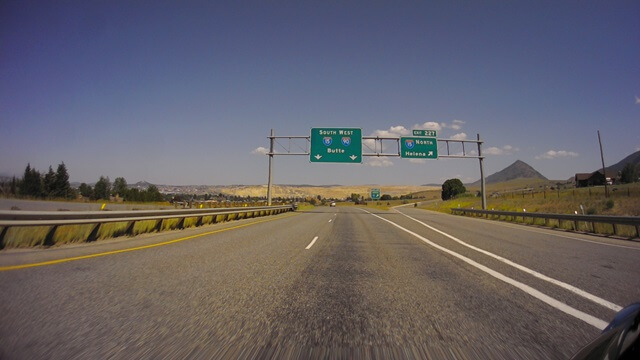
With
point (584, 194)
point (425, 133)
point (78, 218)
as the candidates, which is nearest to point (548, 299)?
point (78, 218)

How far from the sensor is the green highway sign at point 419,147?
30.7 m

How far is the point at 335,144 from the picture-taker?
3078cm

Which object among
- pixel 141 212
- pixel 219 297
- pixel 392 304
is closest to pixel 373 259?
pixel 392 304

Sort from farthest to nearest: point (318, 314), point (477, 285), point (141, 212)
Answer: point (141, 212) < point (477, 285) < point (318, 314)

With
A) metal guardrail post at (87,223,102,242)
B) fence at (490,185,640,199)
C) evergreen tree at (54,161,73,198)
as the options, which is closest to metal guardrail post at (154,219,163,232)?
metal guardrail post at (87,223,102,242)

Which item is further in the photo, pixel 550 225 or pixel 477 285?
pixel 550 225

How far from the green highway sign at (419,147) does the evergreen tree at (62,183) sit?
8594 centimetres

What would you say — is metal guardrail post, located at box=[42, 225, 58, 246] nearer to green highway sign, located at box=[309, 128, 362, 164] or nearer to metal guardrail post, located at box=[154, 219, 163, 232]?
metal guardrail post, located at box=[154, 219, 163, 232]

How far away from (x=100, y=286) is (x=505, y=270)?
6.74m

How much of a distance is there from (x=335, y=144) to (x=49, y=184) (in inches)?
3299

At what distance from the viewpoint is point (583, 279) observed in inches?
223

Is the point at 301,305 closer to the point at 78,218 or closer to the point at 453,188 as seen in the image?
the point at 78,218

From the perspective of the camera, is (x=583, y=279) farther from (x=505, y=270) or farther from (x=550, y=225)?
(x=550, y=225)

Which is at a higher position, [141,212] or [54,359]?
[141,212]
